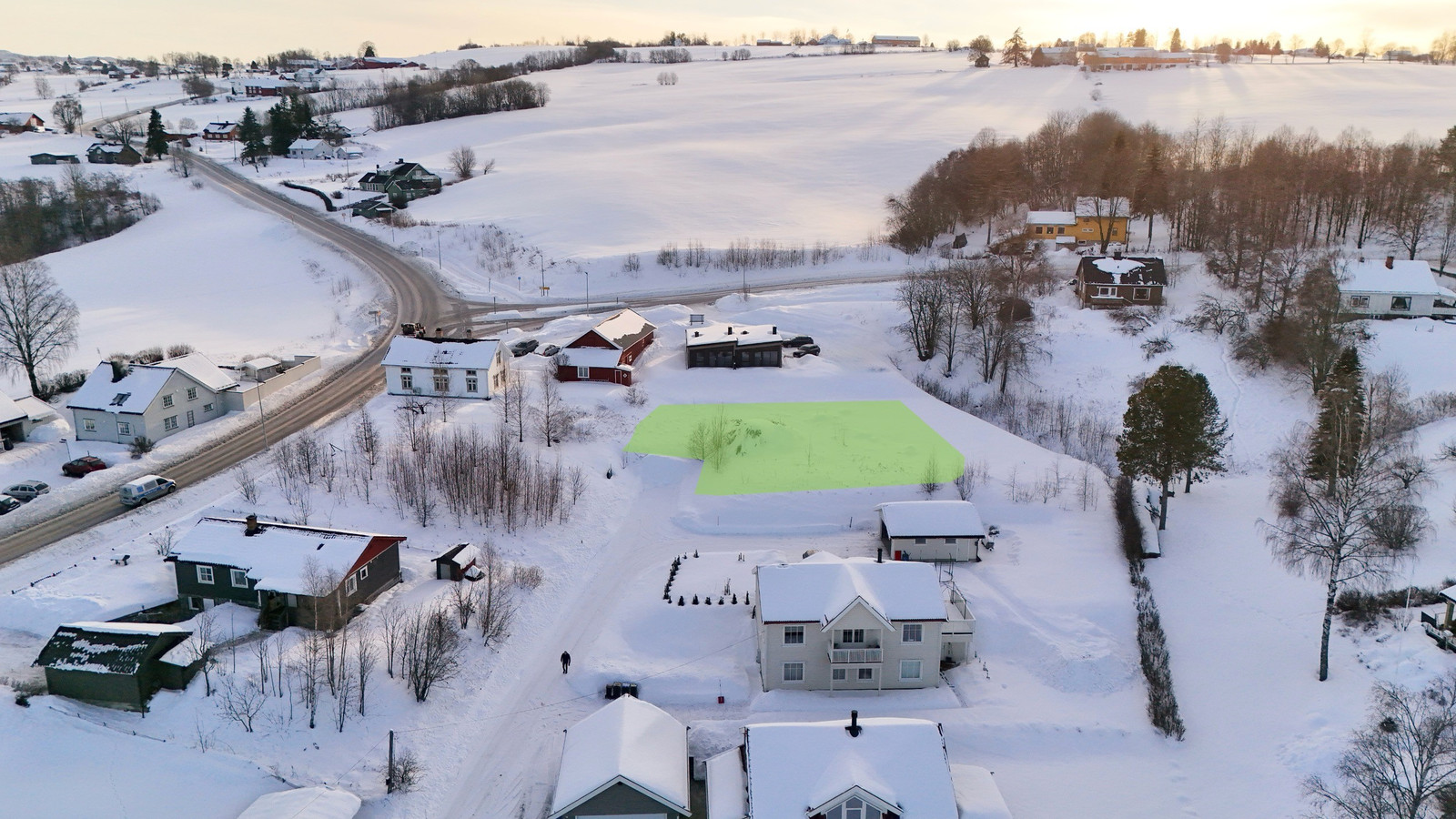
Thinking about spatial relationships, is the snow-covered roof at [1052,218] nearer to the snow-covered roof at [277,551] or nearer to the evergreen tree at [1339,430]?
the evergreen tree at [1339,430]

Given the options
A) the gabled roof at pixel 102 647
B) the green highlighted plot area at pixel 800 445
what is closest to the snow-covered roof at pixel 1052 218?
the green highlighted plot area at pixel 800 445

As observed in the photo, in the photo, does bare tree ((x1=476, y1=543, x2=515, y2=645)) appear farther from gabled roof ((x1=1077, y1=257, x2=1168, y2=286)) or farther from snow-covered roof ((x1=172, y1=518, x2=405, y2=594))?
gabled roof ((x1=1077, y1=257, x2=1168, y2=286))

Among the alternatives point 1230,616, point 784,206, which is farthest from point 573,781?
point 784,206

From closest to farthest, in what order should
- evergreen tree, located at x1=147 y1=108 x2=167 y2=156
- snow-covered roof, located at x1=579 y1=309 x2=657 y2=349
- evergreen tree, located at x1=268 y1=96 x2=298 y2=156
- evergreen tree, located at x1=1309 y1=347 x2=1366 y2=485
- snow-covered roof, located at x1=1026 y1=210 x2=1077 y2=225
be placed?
evergreen tree, located at x1=1309 y1=347 x2=1366 y2=485
snow-covered roof, located at x1=579 y1=309 x2=657 y2=349
snow-covered roof, located at x1=1026 y1=210 x2=1077 y2=225
evergreen tree, located at x1=147 y1=108 x2=167 y2=156
evergreen tree, located at x1=268 y1=96 x2=298 y2=156

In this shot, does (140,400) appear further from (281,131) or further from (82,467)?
(281,131)

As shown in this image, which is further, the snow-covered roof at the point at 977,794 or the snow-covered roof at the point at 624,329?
the snow-covered roof at the point at 624,329

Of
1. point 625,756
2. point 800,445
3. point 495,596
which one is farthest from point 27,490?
point 800,445

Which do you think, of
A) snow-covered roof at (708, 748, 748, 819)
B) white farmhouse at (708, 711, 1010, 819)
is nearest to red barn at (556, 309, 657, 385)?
snow-covered roof at (708, 748, 748, 819)
